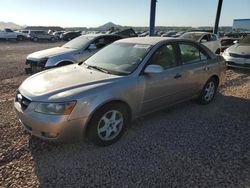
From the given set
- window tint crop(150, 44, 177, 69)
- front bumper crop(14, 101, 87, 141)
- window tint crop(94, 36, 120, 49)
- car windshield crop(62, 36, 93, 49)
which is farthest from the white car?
front bumper crop(14, 101, 87, 141)

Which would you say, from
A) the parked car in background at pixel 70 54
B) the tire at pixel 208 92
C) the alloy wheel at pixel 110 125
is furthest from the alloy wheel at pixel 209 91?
the parked car in background at pixel 70 54

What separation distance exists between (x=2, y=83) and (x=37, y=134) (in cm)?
511

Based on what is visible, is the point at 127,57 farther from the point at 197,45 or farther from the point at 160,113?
the point at 197,45

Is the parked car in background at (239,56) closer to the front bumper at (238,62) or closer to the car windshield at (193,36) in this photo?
the front bumper at (238,62)

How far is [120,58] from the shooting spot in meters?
4.27

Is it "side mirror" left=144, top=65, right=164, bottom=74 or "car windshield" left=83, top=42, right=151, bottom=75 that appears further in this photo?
"car windshield" left=83, top=42, right=151, bottom=75

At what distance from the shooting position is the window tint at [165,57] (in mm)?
4165

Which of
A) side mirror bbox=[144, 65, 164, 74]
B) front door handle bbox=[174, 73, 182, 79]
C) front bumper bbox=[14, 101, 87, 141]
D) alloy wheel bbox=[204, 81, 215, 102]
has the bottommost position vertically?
alloy wheel bbox=[204, 81, 215, 102]

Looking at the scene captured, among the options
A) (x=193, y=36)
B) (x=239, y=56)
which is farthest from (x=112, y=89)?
(x=193, y=36)

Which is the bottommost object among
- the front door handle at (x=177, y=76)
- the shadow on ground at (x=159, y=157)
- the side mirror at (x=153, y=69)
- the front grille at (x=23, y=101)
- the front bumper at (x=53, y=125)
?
the shadow on ground at (x=159, y=157)

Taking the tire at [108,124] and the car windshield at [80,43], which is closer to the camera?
the tire at [108,124]

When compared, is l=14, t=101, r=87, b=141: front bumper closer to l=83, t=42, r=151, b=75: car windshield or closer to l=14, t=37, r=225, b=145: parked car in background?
l=14, t=37, r=225, b=145: parked car in background

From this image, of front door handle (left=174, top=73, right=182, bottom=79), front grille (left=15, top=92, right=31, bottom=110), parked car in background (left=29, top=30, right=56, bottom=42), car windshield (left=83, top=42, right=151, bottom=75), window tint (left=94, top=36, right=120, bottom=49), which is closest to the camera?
front grille (left=15, top=92, right=31, bottom=110)

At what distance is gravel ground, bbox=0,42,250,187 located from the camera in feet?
9.57
